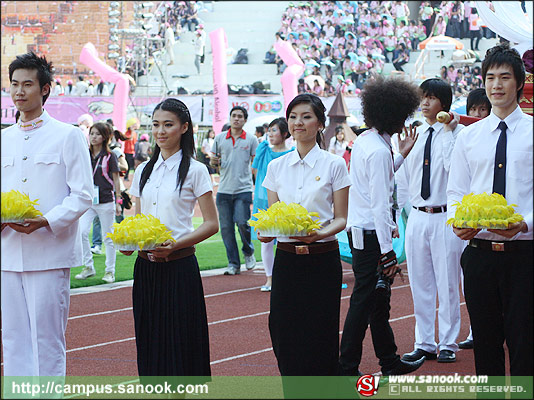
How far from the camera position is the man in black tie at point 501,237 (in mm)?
4121

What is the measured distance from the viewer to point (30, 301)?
15.2 feet

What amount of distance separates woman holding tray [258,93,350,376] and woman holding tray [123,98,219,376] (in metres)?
0.45

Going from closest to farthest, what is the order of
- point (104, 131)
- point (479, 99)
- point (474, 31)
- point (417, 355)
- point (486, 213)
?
point (486, 213), point (417, 355), point (479, 99), point (104, 131), point (474, 31)

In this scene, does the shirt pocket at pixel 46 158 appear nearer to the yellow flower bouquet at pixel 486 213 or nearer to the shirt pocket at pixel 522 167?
the yellow flower bouquet at pixel 486 213

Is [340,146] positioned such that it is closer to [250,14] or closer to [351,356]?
[351,356]

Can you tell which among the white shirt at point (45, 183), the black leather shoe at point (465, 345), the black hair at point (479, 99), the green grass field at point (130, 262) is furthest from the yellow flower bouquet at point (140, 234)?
the green grass field at point (130, 262)

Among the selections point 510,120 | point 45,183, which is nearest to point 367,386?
point 510,120

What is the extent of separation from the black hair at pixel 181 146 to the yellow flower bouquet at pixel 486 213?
5.10 ft

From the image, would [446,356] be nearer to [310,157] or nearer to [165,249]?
[310,157]

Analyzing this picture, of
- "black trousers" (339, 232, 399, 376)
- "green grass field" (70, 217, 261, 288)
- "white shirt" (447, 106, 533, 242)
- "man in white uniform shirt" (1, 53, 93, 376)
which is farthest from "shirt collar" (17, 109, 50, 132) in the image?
"green grass field" (70, 217, 261, 288)

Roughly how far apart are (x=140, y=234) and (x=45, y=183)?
680 millimetres

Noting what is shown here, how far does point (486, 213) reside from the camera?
13.1 feet

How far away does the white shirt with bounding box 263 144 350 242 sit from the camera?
15.4ft

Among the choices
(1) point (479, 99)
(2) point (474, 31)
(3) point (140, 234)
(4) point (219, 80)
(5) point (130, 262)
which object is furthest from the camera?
(2) point (474, 31)
